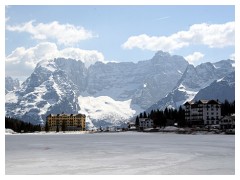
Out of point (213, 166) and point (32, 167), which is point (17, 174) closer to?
point (32, 167)

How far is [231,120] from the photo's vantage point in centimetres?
17762

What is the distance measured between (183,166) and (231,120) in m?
143

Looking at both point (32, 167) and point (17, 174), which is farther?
point (32, 167)

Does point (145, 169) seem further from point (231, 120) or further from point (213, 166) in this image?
point (231, 120)
